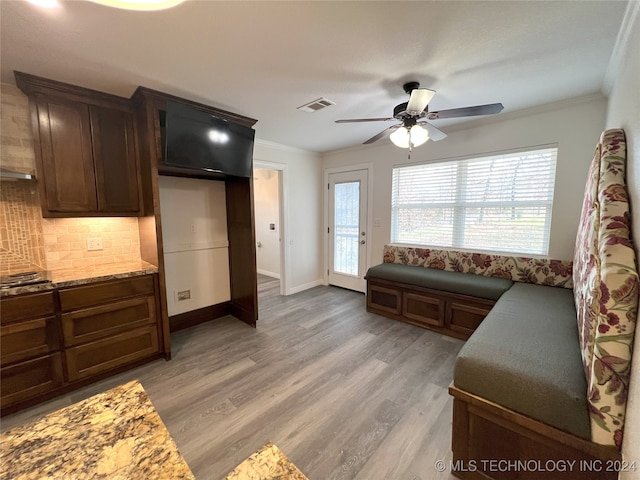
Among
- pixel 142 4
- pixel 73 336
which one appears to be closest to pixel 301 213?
pixel 73 336

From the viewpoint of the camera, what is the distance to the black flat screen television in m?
2.28

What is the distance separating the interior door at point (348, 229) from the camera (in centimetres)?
433

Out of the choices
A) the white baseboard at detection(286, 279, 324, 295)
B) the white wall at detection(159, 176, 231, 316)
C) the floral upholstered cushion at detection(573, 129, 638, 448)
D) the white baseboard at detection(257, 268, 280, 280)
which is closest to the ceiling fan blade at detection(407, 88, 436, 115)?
the floral upholstered cushion at detection(573, 129, 638, 448)


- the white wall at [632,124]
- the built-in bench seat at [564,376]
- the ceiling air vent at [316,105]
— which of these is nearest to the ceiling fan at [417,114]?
the ceiling air vent at [316,105]

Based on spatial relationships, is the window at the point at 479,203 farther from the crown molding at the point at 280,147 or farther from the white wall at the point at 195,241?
the white wall at the point at 195,241

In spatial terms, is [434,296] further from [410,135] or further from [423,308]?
[410,135]

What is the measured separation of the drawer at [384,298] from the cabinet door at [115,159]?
9.35 ft

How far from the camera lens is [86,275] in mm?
2125

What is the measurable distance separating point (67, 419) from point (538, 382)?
178 cm

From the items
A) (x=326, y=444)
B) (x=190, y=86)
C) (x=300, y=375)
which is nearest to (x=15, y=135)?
(x=190, y=86)

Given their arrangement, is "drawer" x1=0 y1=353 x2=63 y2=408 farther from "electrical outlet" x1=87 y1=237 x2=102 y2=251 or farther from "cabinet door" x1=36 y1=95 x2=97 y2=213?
"cabinet door" x1=36 y1=95 x2=97 y2=213

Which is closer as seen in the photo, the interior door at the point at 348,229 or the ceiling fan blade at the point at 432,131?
the ceiling fan blade at the point at 432,131

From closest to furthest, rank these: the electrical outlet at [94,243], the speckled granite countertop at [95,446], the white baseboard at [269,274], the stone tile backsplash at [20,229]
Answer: the speckled granite countertop at [95,446] → the stone tile backsplash at [20,229] → the electrical outlet at [94,243] → the white baseboard at [269,274]

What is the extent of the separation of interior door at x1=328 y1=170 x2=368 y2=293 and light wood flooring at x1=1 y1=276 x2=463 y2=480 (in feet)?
4.42
